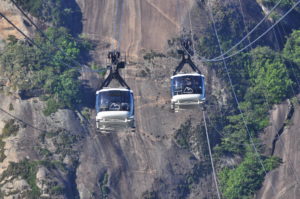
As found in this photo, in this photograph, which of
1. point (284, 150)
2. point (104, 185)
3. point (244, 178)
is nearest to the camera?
point (104, 185)

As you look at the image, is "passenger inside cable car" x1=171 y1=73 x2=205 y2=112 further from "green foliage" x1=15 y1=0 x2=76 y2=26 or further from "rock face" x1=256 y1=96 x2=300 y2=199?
"green foliage" x1=15 y1=0 x2=76 y2=26

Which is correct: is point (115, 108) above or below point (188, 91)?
below

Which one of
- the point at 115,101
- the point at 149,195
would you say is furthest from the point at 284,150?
the point at 115,101

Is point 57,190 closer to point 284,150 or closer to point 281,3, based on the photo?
point 284,150

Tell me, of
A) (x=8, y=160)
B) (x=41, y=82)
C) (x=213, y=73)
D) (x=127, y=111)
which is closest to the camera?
(x=127, y=111)

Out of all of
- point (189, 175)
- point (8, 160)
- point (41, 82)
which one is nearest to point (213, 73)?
point (189, 175)

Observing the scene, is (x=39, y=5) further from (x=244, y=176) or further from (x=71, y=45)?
(x=244, y=176)

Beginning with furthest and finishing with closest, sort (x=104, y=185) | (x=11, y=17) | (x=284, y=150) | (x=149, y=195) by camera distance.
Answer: (x=11, y=17), (x=284, y=150), (x=149, y=195), (x=104, y=185)

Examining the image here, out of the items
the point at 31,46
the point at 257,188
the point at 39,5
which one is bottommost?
the point at 257,188
